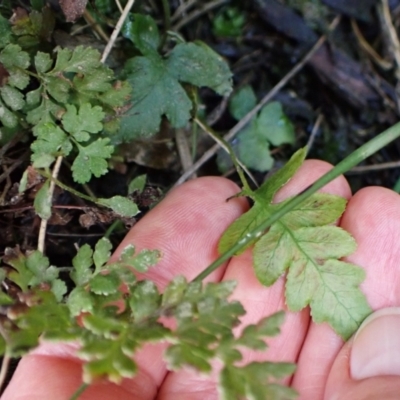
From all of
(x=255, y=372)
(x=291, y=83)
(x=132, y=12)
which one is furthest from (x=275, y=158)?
(x=255, y=372)

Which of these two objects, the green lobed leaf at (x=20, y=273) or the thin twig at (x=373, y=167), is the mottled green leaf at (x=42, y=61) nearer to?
the green lobed leaf at (x=20, y=273)

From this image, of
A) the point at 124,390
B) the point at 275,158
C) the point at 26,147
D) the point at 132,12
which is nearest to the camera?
the point at 124,390

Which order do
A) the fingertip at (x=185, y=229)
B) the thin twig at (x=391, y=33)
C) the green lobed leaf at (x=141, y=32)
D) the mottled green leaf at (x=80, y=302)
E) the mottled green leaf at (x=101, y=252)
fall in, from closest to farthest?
the mottled green leaf at (x=80, y=302) → the mottled green leaf at (x=101, y=252) → the fingertip at (x=185, y=229) → the green lobed leaf at (x=141, y=32) → the thin twig at (x=391, y=33)

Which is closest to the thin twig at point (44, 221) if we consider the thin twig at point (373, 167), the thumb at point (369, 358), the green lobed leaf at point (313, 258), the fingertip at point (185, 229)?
the fingertip at point (185, 229)

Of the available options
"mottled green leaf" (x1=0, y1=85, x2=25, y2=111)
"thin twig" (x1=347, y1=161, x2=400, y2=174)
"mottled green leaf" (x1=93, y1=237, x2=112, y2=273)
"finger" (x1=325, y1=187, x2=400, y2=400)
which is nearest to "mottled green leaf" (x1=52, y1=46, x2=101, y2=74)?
"mottled green leaf" (x1=0, y1=85, x2=25, y2=111)

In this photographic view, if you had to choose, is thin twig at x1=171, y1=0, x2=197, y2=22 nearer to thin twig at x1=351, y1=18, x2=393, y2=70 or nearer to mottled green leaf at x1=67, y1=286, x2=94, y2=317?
thin twig at x1=351, y1=18, x2=393, y2=70

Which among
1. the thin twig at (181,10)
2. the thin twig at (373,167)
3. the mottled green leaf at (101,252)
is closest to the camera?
the mottled green leaf at (101,252)

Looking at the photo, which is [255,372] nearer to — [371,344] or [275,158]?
[371,344]
